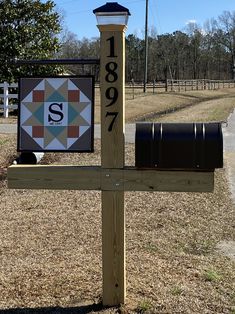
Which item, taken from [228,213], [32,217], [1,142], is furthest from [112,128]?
[1,142]

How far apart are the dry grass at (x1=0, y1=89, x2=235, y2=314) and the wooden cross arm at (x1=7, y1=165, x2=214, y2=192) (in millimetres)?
860

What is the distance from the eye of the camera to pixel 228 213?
22.4 ft

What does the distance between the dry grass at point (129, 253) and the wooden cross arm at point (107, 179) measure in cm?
86

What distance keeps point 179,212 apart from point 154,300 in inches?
111

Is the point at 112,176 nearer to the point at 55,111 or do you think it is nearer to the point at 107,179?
the point at 107,179

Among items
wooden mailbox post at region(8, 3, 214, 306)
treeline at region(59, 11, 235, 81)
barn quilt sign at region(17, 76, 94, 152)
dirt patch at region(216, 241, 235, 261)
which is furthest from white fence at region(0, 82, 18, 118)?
treeline at region(59, 11, 235, 81)

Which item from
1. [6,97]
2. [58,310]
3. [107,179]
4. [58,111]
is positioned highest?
[6,97]

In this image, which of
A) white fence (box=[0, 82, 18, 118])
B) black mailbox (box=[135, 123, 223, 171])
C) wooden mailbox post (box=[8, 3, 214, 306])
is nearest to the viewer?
black mailbox (box=[135, 123, 223, 171])

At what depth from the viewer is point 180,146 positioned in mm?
3572

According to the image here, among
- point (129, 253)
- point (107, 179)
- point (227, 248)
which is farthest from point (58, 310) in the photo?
point (227, 248)

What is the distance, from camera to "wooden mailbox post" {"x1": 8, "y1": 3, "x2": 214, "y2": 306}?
12.1 ft

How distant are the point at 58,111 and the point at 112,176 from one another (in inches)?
23.3

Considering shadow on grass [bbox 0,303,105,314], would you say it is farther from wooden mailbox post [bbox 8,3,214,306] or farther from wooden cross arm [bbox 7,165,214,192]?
wooden cross arm [bbox 7,165,214,192]

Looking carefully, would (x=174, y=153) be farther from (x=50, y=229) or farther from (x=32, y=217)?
(x=32, y=217)
